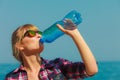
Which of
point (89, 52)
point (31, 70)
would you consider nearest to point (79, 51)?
point (89, 52)

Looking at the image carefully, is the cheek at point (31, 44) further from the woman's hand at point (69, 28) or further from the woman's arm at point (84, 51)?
the woman's arm at point (84, 51)

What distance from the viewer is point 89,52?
370cm

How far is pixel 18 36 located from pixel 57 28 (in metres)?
0.36

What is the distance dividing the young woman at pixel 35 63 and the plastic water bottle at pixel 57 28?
0.18 ft

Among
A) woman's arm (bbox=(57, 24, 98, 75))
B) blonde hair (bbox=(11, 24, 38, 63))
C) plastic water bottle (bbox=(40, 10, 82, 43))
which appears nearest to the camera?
woman's arm (bbox=(57, 24, 98, 75))

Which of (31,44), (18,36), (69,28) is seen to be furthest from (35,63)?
(69,28)

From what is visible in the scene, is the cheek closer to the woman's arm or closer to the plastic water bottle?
the plastic water bottle

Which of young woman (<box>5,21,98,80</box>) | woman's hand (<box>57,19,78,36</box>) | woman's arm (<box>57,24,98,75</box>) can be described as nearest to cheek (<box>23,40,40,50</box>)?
young woman (<box>5,21,98,80</box>)

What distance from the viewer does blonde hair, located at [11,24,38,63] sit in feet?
13.6

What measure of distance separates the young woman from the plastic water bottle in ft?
0.18

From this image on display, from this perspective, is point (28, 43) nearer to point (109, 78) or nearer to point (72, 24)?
point (72, 24)

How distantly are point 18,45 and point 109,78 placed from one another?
423 inches

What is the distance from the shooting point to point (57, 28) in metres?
4.16

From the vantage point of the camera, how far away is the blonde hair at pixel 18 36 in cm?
415
